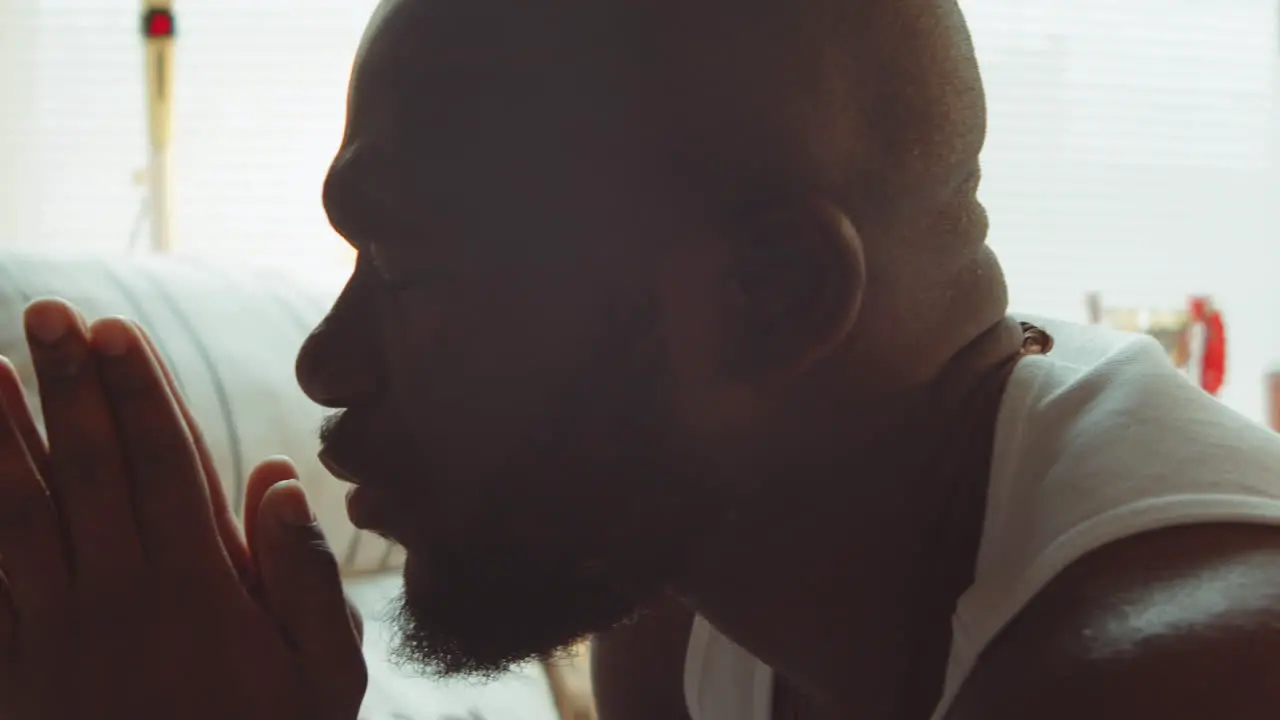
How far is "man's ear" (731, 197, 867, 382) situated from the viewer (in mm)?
505

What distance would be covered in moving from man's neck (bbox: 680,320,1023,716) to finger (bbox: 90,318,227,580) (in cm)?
27

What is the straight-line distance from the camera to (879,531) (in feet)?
1.84

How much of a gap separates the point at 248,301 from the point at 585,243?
74cm

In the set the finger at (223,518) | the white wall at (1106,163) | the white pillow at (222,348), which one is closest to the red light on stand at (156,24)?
the white wall at (1106,163)

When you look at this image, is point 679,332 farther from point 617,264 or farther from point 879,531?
point 879,531

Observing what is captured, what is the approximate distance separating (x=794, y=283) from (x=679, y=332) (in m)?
0.06

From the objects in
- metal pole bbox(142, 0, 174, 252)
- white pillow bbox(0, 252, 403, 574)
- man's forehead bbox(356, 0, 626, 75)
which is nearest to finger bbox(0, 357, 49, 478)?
man's forehead bbox(356, 0, 626, 75)

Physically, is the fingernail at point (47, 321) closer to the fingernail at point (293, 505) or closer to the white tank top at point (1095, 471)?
the fingernail at point (293, 505)

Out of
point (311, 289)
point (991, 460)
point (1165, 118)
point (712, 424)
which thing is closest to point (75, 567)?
point (712, 424)

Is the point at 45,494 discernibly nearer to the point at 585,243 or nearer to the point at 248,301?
the point at 585,243

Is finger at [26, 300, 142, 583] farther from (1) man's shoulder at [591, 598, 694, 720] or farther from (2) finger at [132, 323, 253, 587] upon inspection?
(1) man's shoulder at [591, 598, 694, 720]

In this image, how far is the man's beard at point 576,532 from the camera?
0.54m

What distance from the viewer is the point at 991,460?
56cm

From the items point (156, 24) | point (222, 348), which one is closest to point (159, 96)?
point (156, 24)
